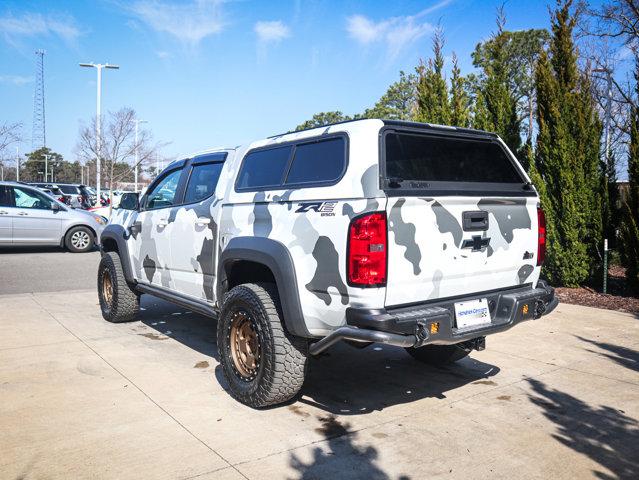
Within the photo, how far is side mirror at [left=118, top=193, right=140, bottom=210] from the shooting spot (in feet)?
20.3

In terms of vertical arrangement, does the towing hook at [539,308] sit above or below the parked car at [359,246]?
below

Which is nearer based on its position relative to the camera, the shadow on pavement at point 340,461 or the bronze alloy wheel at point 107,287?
the shadow on pavement at point 340,461

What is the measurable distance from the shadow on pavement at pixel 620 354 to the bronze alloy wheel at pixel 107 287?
543 centimetres

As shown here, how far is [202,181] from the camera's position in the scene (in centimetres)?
509

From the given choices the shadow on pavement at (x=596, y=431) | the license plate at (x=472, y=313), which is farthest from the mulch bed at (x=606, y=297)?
the license plate at (x=472, y=313)

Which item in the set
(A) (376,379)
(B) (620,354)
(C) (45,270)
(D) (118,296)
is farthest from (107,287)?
(B) (620,354)

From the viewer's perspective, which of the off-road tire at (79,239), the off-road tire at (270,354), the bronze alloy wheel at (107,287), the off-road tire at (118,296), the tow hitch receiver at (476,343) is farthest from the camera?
the off-road tire at (79,239)

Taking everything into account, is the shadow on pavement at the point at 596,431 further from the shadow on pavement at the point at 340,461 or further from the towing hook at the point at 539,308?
the shadow on pavement at the point at 340,461

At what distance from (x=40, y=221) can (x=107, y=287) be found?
26.7 ft

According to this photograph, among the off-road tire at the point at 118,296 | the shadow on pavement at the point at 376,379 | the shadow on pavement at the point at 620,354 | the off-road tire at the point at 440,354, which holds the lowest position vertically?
the shadow on pavement at the point at 376,379

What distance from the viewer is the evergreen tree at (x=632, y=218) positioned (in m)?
8.16

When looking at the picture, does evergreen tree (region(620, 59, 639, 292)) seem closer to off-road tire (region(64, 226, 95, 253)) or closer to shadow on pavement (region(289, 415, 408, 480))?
shadow on pavement (region(289, 415, 408, 480))

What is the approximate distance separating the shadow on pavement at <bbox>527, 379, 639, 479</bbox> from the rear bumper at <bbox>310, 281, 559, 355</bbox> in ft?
2.46

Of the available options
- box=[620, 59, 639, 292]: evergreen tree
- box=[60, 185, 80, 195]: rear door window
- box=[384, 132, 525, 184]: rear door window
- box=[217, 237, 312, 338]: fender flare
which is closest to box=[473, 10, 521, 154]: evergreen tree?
box=[620, 59, 639, 292]: evergreen tree
